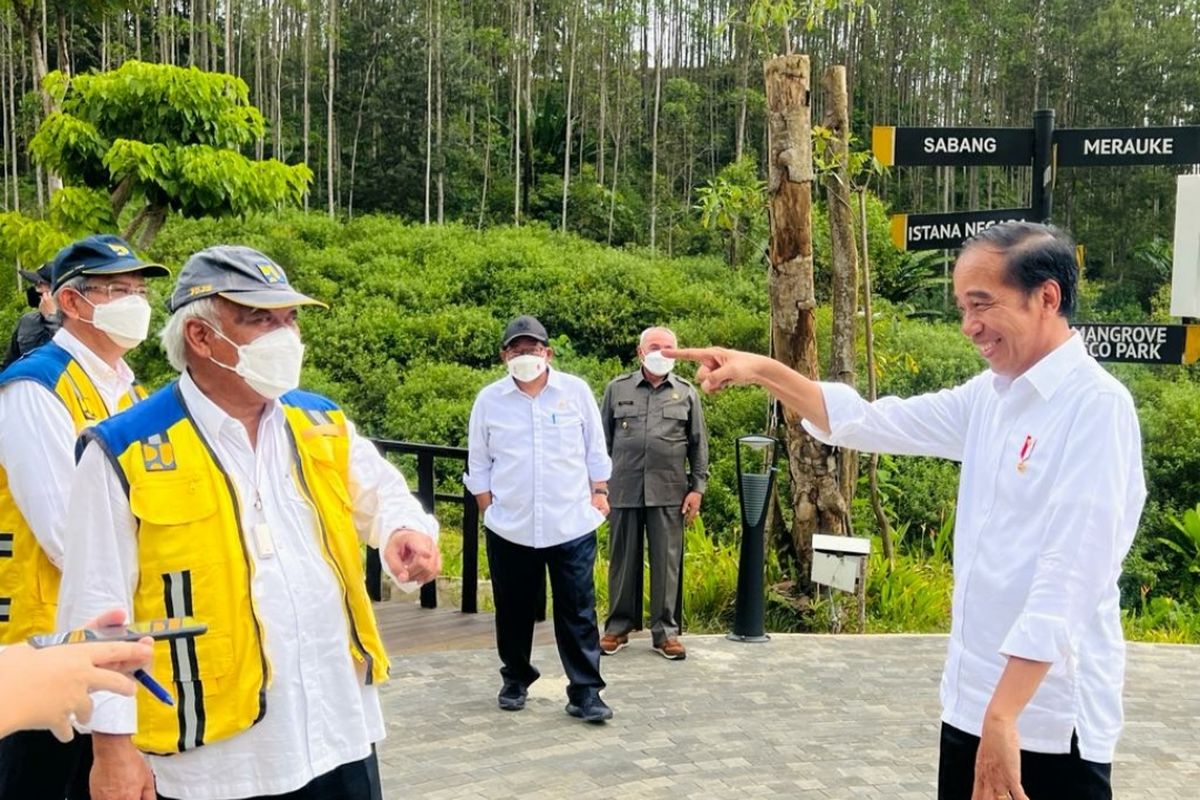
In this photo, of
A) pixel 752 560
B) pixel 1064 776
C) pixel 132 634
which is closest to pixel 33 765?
pixel 132 634

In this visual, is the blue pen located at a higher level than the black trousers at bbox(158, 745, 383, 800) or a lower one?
higher

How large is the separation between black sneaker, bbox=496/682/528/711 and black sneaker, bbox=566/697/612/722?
29 cm

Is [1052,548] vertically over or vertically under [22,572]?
over

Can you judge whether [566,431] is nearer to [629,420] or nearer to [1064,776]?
[629,420]

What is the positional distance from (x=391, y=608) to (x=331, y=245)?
2617 cm

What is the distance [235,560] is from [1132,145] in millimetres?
5140

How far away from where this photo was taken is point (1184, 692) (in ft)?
21.7

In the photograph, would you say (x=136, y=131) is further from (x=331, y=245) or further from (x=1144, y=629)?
(x=331, y=245)

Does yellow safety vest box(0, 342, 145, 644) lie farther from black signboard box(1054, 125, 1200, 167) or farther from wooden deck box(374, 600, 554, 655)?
black signboard box(1054, 125, 1200, 167)

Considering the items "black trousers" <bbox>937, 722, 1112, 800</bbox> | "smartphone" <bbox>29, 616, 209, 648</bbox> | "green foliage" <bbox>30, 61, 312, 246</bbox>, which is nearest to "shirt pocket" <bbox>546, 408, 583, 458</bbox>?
"black trousers" <bbox>937, 722, 1112, 800</bbox>

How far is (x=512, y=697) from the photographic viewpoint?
5.98 meters

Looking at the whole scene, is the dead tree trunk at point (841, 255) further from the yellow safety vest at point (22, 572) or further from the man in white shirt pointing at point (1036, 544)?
the yellow safety vest at point (22, 572)

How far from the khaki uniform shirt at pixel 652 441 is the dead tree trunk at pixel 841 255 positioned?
1819mm

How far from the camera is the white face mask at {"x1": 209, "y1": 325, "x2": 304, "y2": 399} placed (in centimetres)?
261
